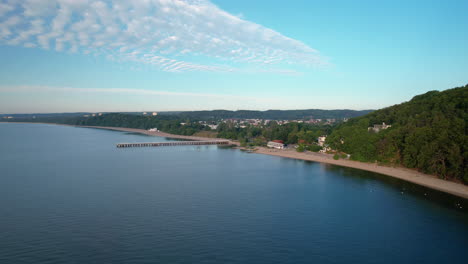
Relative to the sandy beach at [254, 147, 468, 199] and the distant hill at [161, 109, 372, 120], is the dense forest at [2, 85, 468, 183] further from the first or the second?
the distant hill at [161, 109, 372, 120]

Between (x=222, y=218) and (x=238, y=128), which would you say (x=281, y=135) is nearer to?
(x=238, y=128)

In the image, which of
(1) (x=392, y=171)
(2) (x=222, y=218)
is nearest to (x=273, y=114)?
(1) (x=392, y=171)

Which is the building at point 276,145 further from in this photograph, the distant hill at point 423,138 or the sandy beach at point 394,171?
the distant hill at point 423,138

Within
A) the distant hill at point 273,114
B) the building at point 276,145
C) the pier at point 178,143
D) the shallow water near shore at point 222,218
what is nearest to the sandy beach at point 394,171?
the shallow water near shore at point 222,218

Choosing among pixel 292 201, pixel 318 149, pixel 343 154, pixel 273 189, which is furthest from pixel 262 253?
pixel 318 149

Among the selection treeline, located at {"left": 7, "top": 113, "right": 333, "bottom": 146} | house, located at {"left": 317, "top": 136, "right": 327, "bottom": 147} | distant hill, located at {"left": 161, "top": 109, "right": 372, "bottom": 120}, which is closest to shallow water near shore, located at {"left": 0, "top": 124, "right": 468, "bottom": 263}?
house, located at {"left": 317, "top": 136, "right": 327, "bottom": 147}

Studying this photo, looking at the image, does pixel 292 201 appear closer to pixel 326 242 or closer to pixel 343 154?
pixel 326 242
